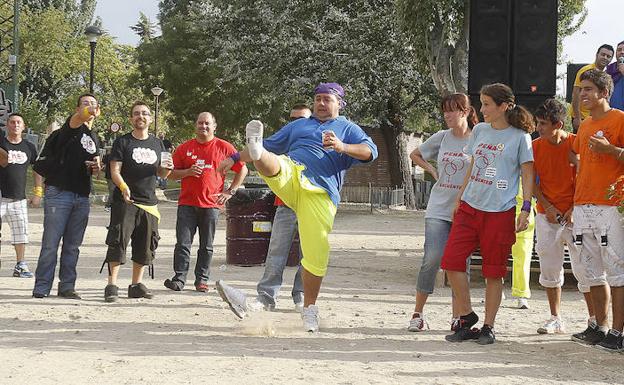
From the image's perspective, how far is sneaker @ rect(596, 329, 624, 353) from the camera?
7.04 metres

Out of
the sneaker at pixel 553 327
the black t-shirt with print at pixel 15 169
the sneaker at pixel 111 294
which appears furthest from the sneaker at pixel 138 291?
the sneaker at pixel 553 327

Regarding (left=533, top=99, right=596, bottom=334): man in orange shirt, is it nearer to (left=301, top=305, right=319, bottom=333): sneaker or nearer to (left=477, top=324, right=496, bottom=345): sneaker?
(left=477, top=324, right=496, bottom=345): sneaker

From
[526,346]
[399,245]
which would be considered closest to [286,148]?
[526,346]

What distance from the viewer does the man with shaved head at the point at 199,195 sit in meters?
10.2

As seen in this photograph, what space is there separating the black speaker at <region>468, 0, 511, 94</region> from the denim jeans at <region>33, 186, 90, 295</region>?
5017 millimetres

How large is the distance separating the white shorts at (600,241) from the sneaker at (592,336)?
1.11 feet

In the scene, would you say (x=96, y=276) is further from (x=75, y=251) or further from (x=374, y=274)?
(x=374, y=274)

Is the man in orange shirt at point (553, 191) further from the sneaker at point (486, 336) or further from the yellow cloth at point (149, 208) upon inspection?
the yellow cloth at point (149, 208)

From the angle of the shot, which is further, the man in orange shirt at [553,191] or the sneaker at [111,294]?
the sneaker at [111,294]

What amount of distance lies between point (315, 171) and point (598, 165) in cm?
209

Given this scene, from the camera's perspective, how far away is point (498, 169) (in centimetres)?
721

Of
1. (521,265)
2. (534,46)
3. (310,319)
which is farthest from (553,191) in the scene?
(534,46)

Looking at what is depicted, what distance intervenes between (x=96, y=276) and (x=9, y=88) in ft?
90.7

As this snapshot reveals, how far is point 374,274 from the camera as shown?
12742mm
